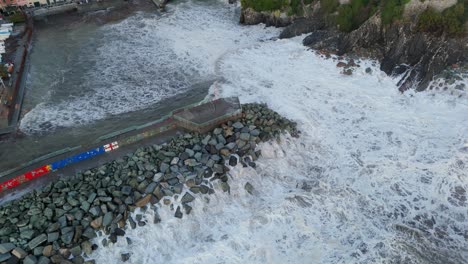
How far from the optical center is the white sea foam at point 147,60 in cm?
2505

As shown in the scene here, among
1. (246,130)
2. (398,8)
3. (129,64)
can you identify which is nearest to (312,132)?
(246,130)

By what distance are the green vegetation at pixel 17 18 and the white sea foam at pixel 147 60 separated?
29.8 feet

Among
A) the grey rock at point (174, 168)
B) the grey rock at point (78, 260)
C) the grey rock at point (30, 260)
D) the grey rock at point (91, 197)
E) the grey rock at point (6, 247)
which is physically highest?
the grey rock at point (174, 168)

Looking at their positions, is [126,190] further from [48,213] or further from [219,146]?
[219,146]

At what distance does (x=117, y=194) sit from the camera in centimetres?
1662

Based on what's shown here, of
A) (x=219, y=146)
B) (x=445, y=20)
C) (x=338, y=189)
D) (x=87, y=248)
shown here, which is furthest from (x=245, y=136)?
(x=445, y=20)

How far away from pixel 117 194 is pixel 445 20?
25212 millimetres

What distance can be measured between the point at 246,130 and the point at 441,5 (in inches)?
718

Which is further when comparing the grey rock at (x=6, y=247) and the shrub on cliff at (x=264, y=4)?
the shrub on cliff at (x=264, y=4)

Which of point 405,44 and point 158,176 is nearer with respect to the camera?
point 158,176

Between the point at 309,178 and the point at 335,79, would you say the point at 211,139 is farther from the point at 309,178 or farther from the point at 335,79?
the point at 335,79

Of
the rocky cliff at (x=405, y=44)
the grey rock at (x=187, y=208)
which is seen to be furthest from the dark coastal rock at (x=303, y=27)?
the grey rock at (x=187, y=208)

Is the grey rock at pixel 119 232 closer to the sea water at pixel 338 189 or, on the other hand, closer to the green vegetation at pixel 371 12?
the sea water at pixel 338 189

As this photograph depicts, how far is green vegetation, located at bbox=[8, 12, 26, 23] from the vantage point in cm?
3775
